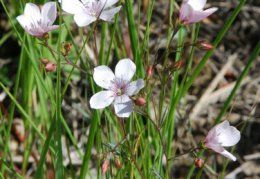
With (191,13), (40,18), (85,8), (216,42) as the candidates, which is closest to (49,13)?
(40,18)

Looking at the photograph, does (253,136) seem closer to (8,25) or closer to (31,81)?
(31,81)

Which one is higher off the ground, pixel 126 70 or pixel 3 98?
pixel 126 70

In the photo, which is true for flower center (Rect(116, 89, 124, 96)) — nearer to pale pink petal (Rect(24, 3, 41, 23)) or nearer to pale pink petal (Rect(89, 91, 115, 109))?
pale pink petal (Rect(89, 91, 115, 109))

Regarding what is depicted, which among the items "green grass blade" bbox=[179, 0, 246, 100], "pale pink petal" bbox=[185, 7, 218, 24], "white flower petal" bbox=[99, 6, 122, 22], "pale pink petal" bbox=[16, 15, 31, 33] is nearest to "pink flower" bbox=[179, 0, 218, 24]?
"pale pink petal" bbox=[185, 7, 218, 24]

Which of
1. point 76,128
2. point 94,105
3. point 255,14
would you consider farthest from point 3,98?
point 255,14

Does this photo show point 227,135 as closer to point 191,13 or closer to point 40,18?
point 191,13

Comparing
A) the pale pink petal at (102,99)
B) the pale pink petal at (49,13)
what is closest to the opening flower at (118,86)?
the pale pink petal at (102,99)

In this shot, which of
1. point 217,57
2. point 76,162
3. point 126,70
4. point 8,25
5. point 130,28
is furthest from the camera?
point 217,57

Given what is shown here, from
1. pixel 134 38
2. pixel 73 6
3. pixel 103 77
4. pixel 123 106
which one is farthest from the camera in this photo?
pixel 134 38
